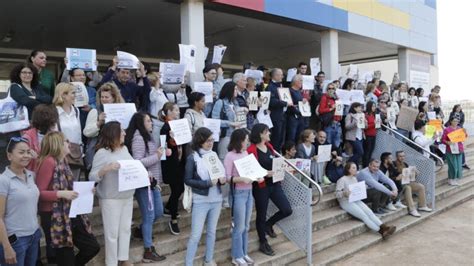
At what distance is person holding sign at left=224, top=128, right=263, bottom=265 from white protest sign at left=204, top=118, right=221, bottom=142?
1.95 feet

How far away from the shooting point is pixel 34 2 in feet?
27.0

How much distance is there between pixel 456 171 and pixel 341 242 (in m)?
5.02

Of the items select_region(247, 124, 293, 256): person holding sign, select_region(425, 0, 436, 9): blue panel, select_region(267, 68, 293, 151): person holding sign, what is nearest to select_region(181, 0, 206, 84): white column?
select_region(267, 68, 293, 151): person holding sign

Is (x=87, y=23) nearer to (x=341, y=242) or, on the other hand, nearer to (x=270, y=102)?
(x=270, y=102)

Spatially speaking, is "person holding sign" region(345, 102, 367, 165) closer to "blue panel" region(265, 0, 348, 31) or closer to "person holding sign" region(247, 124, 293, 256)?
"blue panel" region(265, 0, 348, 31)

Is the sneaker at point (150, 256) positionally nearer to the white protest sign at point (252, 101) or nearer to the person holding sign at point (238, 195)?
the person holding sign at point (238, 195)

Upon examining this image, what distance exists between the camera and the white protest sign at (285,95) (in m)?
6.42

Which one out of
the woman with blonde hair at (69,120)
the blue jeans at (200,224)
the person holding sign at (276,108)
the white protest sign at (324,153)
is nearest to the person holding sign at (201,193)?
the blue jeans at (200,224)

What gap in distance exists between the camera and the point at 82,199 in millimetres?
3301

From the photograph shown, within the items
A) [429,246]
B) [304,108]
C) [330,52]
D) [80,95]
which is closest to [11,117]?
[80,95]

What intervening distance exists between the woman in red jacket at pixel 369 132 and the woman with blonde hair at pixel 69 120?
217 inches

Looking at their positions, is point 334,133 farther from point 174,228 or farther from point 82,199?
point 82,199

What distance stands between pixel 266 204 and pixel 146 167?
5.19 feet

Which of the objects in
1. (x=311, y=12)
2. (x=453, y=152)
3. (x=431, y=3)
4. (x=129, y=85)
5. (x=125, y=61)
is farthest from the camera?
(x=431, y=3)
